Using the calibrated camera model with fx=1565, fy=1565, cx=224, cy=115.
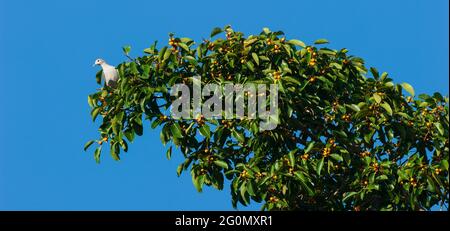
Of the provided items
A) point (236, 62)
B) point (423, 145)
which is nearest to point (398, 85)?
point (423, 145)

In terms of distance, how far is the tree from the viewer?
21.0 meters

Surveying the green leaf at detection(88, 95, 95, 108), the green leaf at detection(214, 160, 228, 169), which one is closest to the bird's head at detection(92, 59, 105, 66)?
the green leaf at detection(88, 95, 95, 108)

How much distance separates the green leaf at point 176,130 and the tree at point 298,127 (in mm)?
13

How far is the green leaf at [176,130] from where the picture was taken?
20938mm

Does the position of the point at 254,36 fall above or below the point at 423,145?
above

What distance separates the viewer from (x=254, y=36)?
21.8 metres

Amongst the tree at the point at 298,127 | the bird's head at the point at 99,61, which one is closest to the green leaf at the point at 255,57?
the tree at the point at 298,127

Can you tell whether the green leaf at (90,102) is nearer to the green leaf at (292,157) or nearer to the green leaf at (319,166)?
the green leaf at (292,157)

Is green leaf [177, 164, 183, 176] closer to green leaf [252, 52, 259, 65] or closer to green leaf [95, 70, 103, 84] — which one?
green leaf [252, 52, 259, 65]

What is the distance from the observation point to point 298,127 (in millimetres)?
21609

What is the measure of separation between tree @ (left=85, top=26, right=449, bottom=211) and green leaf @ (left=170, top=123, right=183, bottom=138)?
0.04ft

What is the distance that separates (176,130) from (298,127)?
5.82ft
